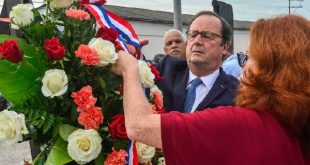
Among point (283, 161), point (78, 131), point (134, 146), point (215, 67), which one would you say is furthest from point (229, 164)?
point (215, 67)

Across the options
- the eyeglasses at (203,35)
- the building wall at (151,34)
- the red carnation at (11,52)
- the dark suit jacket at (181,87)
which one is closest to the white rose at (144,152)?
the red carnation at (11,52)

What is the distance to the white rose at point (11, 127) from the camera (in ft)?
5.54

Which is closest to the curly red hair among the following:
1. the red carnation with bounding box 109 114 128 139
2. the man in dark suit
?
the red carnation with bounding box 109 114 128 139

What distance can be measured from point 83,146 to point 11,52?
17.0 inches

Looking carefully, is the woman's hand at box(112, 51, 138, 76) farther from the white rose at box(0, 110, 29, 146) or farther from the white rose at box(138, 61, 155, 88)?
the white rose at box(0, 110, 29, 146)

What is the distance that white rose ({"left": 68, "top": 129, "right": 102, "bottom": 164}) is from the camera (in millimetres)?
1691

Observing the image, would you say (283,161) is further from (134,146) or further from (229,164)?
(134,146)

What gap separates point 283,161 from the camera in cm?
162

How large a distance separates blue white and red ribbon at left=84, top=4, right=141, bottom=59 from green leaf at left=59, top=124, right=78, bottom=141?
1.39 feet

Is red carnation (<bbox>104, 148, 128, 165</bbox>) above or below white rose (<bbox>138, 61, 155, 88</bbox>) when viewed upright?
below

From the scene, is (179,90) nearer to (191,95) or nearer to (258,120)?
(191,95)

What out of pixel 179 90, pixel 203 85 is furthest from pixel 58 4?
pixel 203 85

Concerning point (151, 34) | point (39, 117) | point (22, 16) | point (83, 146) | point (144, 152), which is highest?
point (22, 16)

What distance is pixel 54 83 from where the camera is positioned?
5.59 ft
